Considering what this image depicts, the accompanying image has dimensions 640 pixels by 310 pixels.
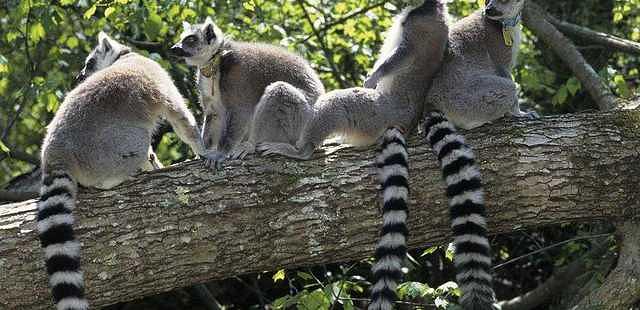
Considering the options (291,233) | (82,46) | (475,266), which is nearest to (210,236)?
(291,233)

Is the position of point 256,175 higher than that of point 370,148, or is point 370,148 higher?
point 370,148

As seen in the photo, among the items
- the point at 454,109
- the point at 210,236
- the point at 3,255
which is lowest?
the point at 3,255

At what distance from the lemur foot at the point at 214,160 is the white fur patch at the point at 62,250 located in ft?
3.78

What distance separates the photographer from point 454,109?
6.29m

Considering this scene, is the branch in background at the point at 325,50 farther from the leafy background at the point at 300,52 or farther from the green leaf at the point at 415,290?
the green leaf at the point at 415,290

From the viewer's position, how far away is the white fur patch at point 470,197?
5.17 m

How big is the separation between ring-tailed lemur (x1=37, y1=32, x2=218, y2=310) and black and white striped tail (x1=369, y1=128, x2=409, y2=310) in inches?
54.6

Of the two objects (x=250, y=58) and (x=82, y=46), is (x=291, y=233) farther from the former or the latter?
(x=82, y=46)

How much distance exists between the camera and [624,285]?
5.63 m

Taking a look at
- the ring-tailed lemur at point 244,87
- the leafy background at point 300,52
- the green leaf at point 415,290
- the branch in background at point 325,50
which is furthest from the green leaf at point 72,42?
the green leaf at point 415,290

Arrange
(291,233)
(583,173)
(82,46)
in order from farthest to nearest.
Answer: (82,46)
(583,173)
(291,233)

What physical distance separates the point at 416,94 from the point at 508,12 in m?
1.28

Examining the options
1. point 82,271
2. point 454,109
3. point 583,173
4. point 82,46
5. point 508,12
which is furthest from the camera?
point 82,46

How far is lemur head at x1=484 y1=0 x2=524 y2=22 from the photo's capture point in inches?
265
